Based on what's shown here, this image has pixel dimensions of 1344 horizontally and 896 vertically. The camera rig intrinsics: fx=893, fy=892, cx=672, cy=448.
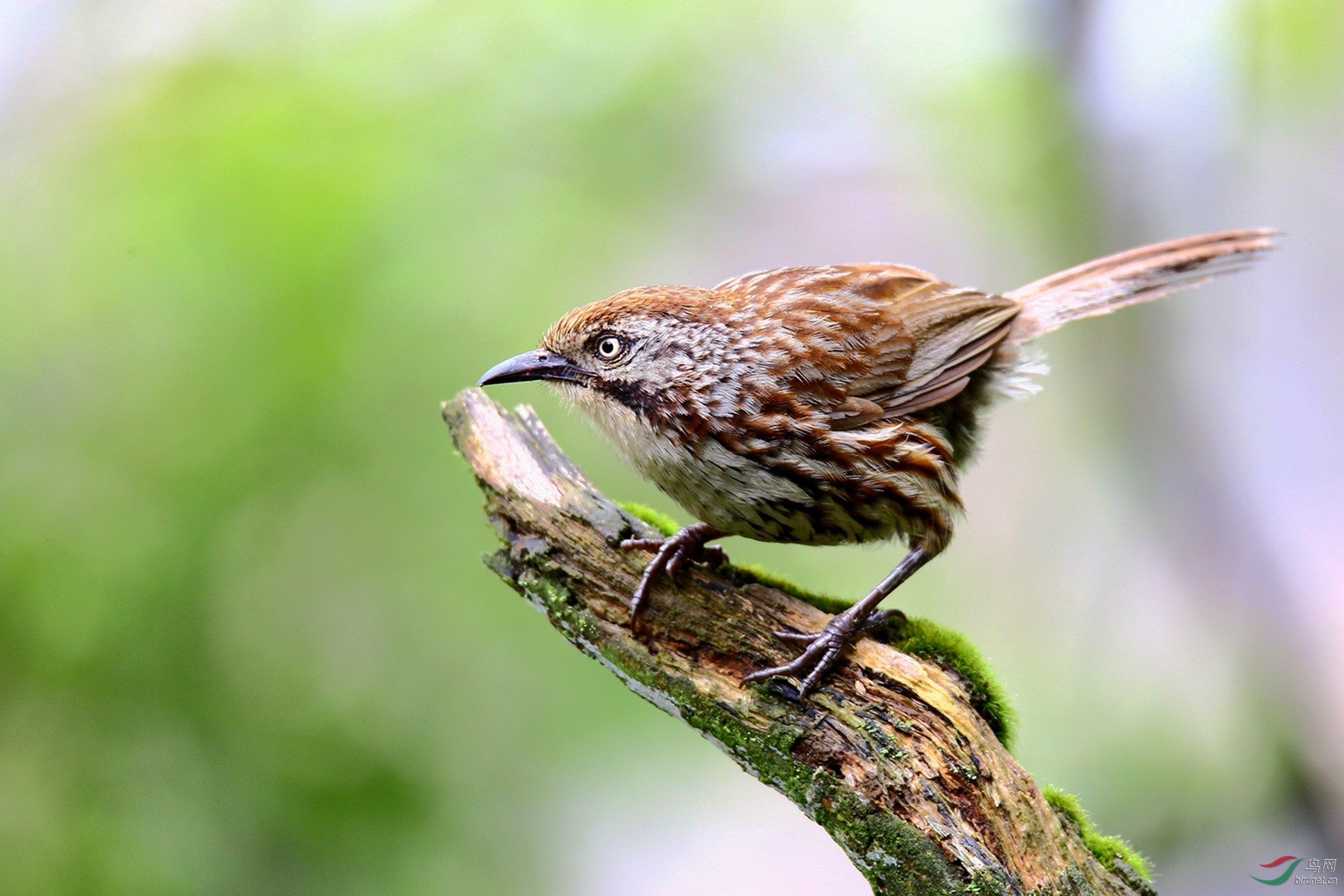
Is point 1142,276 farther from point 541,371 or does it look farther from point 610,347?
point 541,371

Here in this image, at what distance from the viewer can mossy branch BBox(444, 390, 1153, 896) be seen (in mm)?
2254

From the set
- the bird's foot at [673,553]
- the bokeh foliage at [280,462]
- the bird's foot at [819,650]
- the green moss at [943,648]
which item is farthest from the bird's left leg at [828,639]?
the bokeh foliage at [280,462]

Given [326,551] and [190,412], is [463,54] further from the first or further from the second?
[326,551]

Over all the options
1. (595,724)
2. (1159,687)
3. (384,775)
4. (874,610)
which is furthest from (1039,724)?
(384,775)

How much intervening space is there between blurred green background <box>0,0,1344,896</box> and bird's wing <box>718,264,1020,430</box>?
1.82 metres

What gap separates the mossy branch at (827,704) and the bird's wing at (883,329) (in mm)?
682

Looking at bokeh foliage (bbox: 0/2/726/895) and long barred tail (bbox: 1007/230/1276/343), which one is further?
bokeh foliage (bbox: 0/2/726/895)

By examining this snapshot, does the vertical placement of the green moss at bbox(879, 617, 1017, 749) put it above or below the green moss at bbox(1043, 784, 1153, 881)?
above

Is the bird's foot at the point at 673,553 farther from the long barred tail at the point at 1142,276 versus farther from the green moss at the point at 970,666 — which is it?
the long barred tail at the point at 1142,276

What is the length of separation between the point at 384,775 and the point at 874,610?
2.62 meters

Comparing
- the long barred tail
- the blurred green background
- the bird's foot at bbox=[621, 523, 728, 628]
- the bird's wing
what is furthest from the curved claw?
the blurred green background

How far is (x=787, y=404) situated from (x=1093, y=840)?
1524 mm

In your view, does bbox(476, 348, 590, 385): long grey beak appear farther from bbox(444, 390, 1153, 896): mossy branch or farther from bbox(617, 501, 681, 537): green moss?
bbox(617, 501, 681, 537): green moss

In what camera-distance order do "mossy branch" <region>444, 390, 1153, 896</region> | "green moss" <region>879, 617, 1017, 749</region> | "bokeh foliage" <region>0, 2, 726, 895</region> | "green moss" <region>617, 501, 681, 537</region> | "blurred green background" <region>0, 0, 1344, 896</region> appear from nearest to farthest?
1. "mossy branch" <region>444, 390, 1153, 896</region>
2. "green moss" <region>879, 617, 1017, 749</region>
3. "green moss" <region>617, 501, 681, 537</region>
4. "bokeh foliage" <region>0, 2, 726, 895</region>
5. "blurred green background" <region>0, 0, 1344, 896</region>
